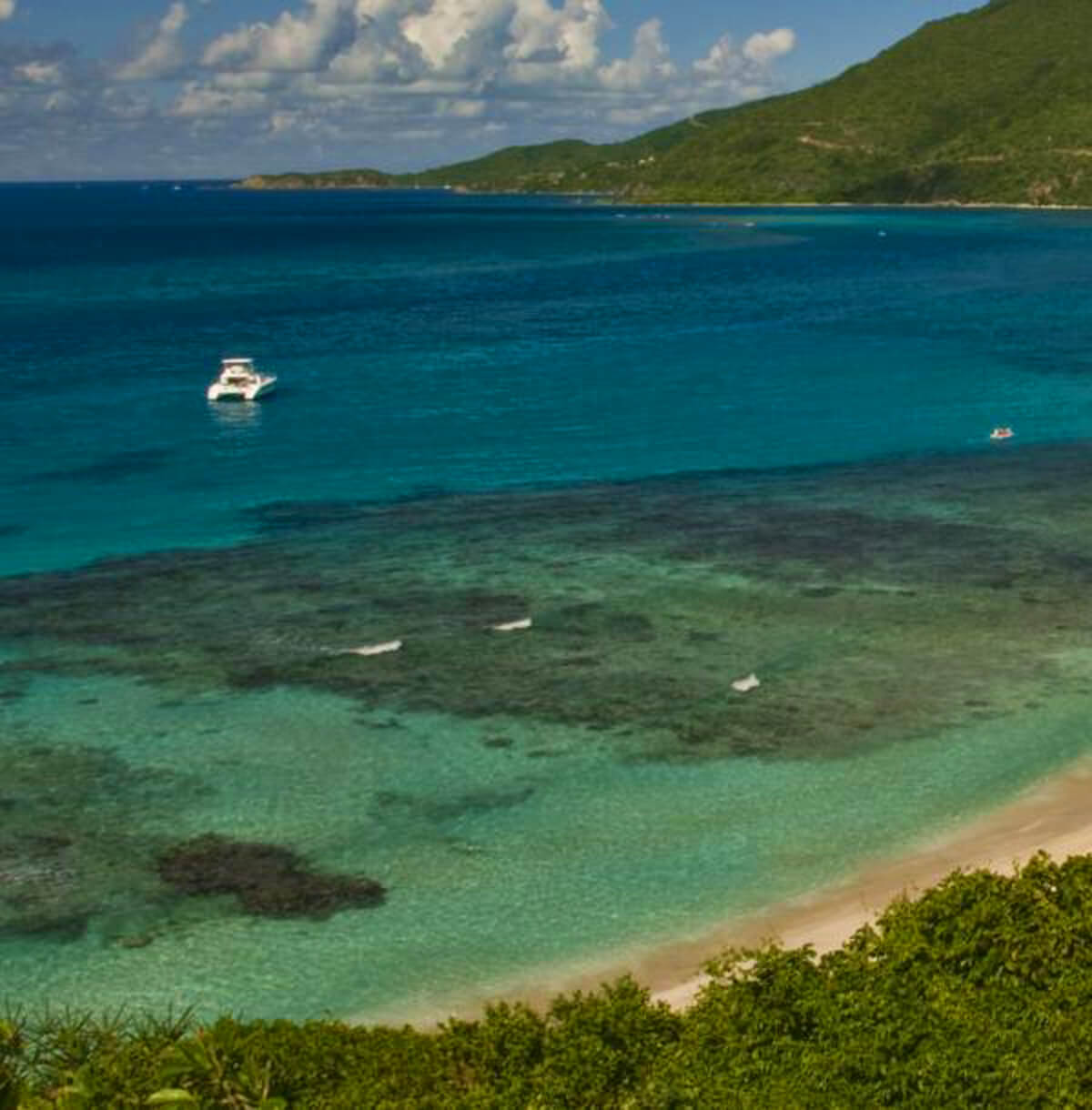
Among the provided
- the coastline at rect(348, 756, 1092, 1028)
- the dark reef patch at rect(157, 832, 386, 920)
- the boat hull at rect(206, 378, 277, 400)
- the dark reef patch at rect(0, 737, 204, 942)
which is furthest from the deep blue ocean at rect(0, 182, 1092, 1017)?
the boat hull at rect(206, 378, 277, 400)

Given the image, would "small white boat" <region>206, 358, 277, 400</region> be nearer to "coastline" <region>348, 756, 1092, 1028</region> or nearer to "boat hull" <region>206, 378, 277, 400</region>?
"boat hull" <region>206, 378, 277, 400</region>

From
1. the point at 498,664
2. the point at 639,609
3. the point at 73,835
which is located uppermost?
the point at 639,609

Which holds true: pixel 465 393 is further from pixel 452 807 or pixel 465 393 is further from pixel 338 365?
pixel 452 807

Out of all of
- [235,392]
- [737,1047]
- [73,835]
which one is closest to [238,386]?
[235,392]

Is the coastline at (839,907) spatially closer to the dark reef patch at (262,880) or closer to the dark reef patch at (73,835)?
the dark reef patch at (262,880)

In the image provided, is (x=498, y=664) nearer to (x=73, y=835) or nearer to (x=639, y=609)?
(x=639, y=609)

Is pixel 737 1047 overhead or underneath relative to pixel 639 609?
overhead
